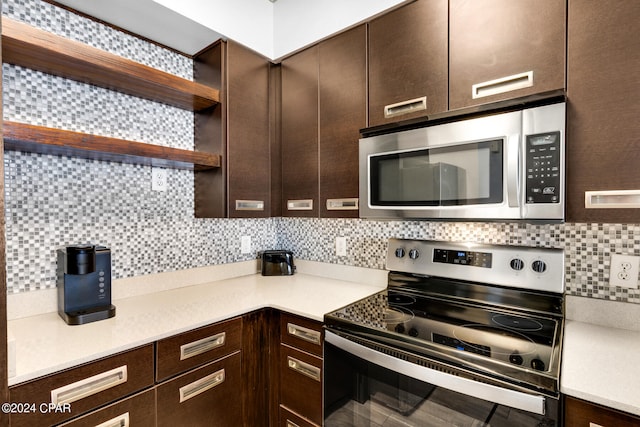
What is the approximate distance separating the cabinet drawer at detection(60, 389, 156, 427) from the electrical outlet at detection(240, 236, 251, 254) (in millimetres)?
1069

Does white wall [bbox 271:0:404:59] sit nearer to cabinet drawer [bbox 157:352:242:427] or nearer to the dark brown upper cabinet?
the dark brown upper cabinet

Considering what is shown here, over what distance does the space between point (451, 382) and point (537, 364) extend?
0.80 ft

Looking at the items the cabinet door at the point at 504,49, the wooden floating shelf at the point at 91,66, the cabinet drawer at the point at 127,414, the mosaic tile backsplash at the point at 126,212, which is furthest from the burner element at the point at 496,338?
the wooden floating shelf at the point at 91,66

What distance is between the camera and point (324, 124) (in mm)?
1738

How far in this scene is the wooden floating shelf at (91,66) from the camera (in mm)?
1155

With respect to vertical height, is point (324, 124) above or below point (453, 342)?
above

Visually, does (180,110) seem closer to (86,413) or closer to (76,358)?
(76,358)

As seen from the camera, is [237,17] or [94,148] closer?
[94,148]

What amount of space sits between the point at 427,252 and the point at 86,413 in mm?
1459

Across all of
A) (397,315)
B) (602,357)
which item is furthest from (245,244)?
(602,357)

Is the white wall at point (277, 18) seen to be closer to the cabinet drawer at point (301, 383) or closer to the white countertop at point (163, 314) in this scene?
the white countertop at point (163, 314)

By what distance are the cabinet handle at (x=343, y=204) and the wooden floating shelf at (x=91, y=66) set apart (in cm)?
81

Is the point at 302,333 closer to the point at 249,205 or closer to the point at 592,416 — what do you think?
the point at 249,205

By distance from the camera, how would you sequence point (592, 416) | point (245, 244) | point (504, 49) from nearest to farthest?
1. point (592, 416)
2. point (504, 49)
3. point (245, 244)
